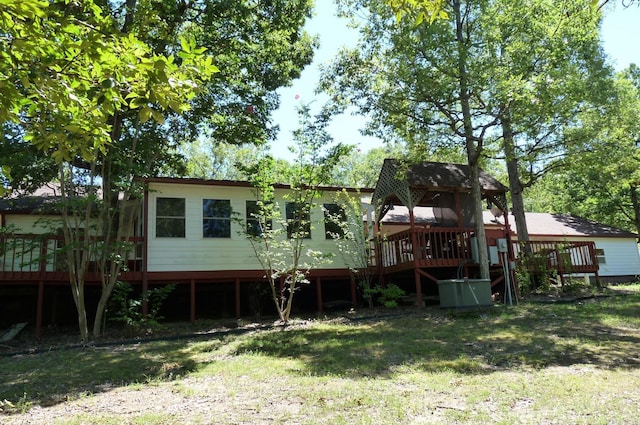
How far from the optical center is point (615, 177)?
19359 mm

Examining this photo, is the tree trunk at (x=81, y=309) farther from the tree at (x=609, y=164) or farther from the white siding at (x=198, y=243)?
the tree at (x=609, y=164)

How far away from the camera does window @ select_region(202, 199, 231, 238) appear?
43.5ft

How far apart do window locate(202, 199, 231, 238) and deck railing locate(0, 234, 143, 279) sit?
180cm

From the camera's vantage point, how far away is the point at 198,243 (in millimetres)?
12984

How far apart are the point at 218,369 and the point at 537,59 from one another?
10.5 m

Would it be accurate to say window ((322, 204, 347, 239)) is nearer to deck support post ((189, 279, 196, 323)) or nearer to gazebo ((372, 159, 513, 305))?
gazebo ((372, 159, 513, 305))

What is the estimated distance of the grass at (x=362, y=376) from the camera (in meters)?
4.27

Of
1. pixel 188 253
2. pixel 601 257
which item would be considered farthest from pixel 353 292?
pixel 601 257

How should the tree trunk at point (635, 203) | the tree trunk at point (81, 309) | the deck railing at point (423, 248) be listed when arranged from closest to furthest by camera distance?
the tree trunk at point (81, 309)
the deck railing at point (423, 248)
the tree trunk at point (635, 203)

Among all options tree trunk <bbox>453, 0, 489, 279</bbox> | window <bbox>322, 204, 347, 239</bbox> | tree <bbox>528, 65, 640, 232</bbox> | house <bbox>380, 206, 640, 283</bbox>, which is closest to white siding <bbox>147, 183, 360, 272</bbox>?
window <bbox>322, 204, 347, 239</bbox>

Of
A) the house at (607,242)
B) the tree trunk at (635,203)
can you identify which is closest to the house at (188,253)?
the house at (607,242)

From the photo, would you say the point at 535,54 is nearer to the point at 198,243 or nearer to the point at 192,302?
the point at 198,243

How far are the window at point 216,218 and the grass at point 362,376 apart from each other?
176 inches

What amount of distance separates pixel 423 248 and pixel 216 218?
5.80m
